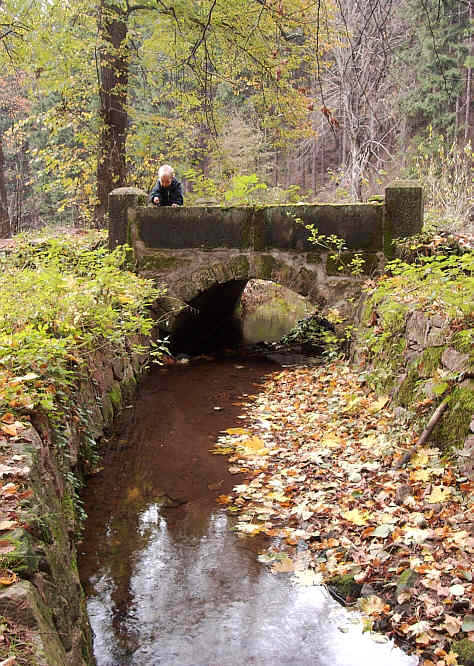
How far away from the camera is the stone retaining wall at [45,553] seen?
6.33 ft

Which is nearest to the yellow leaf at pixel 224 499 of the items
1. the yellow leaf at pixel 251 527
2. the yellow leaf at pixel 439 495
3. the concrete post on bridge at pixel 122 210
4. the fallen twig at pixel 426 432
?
the yellow leaf at pixel 251 527

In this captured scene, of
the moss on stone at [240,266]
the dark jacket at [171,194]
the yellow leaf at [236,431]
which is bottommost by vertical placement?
the yellow leaf at [236,431]

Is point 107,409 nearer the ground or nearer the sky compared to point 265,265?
nearer the ground

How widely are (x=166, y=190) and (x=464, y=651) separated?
823 cm

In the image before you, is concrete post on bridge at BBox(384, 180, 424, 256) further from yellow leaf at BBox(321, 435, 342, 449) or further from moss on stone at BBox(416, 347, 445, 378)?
yellow leaf at BBox(321, 435, 342, 449)

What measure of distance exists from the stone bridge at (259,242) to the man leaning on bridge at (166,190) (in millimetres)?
232

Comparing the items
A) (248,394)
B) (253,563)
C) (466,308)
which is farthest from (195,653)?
(248,394)

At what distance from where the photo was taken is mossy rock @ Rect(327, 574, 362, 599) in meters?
3.32

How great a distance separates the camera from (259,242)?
886 cm

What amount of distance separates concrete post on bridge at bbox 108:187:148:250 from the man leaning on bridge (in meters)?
0.25

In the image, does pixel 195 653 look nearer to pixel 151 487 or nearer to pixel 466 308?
pixel 151 487

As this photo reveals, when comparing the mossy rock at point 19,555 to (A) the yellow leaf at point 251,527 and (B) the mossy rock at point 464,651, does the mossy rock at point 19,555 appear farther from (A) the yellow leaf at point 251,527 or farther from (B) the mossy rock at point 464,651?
(A) the yellow leaf at point 251,527

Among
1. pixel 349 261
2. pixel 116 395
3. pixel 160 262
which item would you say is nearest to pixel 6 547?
pixel 116 395

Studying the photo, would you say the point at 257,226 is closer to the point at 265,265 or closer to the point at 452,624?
the point at 265,265
